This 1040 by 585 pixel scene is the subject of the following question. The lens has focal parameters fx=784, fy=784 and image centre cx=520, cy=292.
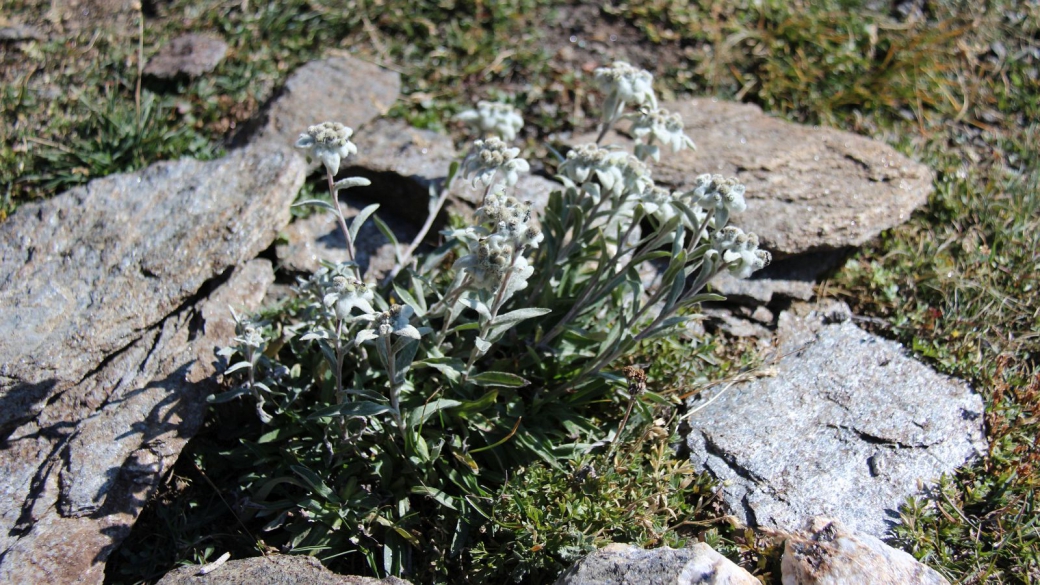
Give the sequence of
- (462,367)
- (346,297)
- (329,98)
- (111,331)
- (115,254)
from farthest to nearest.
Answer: (329,98) < (115,254) < (111,331) < (462,367) < (346,297)

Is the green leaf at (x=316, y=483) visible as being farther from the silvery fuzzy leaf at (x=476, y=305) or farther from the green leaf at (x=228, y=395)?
the silvery fuzzy leaf at (x=476, y=305)

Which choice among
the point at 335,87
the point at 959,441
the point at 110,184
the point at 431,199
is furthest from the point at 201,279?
the point at 959,441

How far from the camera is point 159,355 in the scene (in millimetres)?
4051

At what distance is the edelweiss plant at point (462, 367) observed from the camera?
355cm

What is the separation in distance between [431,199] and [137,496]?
→ 2.24 metres

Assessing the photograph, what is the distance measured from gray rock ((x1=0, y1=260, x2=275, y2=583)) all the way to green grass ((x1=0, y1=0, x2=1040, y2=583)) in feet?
1.07

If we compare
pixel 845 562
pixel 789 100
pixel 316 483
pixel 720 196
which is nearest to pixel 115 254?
pixel 316 483

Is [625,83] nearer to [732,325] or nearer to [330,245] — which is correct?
[732,325]

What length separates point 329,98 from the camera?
555cm

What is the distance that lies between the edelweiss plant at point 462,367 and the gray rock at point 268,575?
0.94 feet

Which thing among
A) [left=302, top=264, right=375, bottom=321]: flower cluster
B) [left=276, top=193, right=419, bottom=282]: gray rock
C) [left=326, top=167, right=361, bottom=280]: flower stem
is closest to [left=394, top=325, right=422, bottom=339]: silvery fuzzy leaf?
[left=302, top=264, right=375, bottom=321]: flower cluster

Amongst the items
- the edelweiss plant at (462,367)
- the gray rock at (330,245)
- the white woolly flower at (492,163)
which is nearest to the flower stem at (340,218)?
the edelweiss plant at (462,367)

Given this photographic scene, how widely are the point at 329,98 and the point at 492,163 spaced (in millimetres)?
2325

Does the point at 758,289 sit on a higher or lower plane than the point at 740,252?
lower
